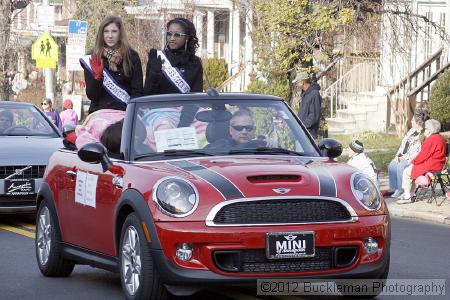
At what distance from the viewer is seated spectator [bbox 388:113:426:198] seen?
19.8 m

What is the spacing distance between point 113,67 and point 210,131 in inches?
89.6

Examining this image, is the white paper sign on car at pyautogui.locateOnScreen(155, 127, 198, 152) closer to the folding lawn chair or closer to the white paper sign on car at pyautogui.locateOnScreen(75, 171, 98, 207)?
the white paper sign on car at pyautogui.locateOnScreen(75, 171, 98, 207)

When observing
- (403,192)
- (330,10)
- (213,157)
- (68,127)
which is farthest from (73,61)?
(213,157)

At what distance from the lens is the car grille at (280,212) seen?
834cm

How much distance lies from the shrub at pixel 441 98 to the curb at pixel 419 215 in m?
11.2

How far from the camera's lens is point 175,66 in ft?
38.7

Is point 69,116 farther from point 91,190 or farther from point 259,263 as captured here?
point 259,263

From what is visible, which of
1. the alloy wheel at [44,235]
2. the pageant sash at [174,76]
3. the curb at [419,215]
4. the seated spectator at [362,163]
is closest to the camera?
the alloy wheel at [44,235]

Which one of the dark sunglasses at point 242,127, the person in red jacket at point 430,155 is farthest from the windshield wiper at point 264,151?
the person in red jacket at point 430,155

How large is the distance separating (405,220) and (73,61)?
1408cm

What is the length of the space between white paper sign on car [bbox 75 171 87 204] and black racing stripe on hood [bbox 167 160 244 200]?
4.35 feet

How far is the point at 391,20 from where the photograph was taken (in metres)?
28.9

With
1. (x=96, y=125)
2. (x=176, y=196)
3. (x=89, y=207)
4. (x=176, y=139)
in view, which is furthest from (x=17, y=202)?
(x=176, y=196)

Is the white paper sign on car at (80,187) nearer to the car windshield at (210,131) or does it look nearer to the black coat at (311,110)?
the car windshield at (210,131)
